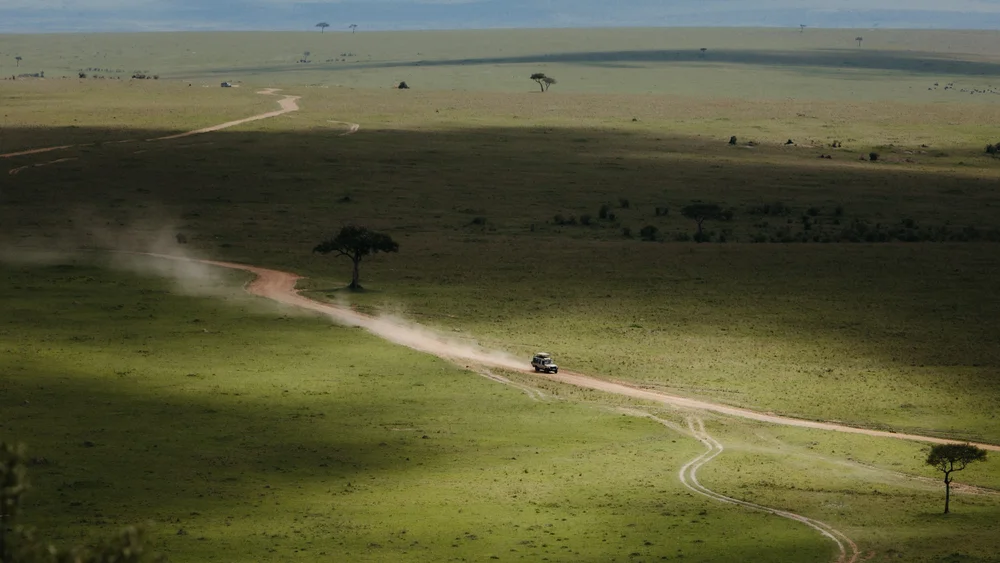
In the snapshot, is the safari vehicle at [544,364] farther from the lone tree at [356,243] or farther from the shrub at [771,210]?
the shrub at [771,210]

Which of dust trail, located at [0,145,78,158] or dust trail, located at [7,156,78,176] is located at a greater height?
dust trail, located at [0,145,78,158]

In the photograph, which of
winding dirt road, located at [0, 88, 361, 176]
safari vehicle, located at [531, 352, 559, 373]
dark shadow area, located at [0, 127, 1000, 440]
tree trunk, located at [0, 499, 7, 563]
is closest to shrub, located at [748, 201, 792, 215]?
dark shadow area, located at [0, 127, 1000, 440]

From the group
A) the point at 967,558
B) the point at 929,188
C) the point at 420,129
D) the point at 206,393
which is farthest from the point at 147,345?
the point at 420,129

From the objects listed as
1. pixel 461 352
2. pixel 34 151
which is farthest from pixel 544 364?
pixel 34 151

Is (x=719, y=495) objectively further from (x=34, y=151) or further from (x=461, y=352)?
(x=34, y=151)

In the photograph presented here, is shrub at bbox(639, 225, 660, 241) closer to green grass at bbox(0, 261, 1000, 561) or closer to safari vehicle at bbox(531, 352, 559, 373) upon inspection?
green grass at bbox(0, 261, 1000, 561)
